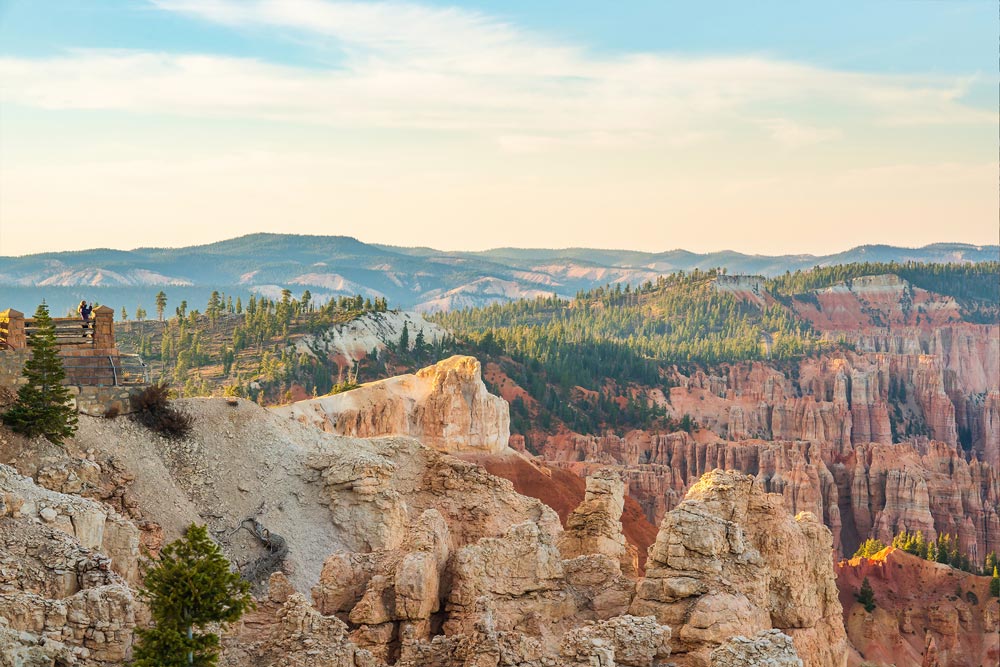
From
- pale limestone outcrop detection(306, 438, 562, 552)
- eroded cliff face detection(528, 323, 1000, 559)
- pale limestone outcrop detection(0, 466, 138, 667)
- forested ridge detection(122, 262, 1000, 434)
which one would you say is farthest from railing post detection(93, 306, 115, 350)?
eroded cliff face detection(528, 323, 1000, 559)

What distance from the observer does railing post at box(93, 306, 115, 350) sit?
38562 mm

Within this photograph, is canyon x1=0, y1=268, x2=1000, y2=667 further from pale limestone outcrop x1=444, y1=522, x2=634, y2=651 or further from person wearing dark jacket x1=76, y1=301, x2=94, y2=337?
Result: person wearing dark jacket x1=76, y1=301, x2=94, y2=337

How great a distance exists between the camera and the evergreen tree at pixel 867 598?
71.6m

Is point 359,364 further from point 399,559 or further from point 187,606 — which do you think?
point 187,606

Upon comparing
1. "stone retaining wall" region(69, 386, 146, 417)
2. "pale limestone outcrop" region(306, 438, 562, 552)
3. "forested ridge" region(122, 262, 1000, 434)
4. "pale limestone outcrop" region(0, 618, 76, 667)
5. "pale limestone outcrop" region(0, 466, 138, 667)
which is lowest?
"forested ridge" region(122, 262, 1000, 434)

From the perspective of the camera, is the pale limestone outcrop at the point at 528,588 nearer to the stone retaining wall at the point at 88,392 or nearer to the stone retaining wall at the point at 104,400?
the stone retaining wall at the point at 88,392

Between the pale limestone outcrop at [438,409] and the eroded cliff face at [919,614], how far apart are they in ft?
76.1

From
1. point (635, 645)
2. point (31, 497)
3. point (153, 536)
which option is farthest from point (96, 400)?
point (635, 645)

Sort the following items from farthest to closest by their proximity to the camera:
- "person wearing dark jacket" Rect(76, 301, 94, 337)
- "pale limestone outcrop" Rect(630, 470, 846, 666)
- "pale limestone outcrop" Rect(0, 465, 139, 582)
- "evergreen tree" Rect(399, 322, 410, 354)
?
1. "evergreen tree" Rect(399, 322, 410, 354)
2. "person wearing dark jacket" Rect(76, 301, 94, 337)
3. "pale limestone outcrop" Rect(0, 465, 139, 582)
4. "pale limestone outcrop" Rect(630, 470, 846, 666)

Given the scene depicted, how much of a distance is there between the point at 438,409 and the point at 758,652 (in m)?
56.5

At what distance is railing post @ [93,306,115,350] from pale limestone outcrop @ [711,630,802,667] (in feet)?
77.6

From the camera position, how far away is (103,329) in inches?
1523

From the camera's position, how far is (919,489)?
106 meters

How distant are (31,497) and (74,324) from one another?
1486 cm
